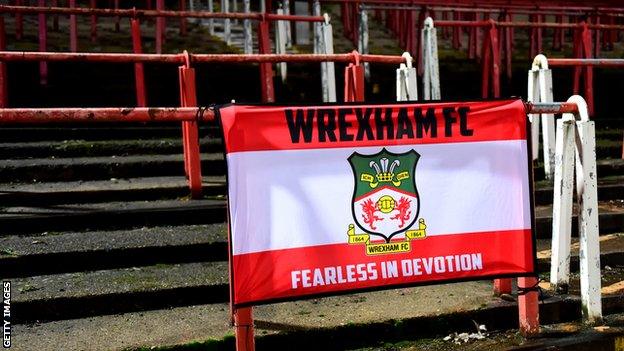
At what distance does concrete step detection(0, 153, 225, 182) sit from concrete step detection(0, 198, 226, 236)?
0.55 meters

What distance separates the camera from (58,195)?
477cm

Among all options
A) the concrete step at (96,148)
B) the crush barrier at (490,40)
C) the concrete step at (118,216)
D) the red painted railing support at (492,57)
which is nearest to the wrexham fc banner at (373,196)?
the concrete step at (118,216)

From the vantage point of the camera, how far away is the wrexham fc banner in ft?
9.65

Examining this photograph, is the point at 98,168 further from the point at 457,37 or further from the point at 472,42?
the point at 457,37

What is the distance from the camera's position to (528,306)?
3465 mm

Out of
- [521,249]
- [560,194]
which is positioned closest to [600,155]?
[560,194]

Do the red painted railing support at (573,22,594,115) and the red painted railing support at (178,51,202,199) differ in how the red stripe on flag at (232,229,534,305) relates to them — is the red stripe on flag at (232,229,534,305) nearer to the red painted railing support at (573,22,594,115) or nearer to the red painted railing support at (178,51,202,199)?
the red painted railing support at (178,51,202,199)

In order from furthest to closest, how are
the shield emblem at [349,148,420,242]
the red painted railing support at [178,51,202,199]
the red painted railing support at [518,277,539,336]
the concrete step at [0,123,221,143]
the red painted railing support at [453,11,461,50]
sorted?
the red painted railing support at [453,11,461,50]
the concrete step at [0,123,221,143]
the red painted railing support at [178,51,202,199]
the red painted railing support at [518,277,539,336]
the shield emblem at [349,148,420,242]

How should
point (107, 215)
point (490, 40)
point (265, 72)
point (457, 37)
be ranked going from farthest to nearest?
point (457, 37), point (490, 40), point (265, 72), point (107, 215)

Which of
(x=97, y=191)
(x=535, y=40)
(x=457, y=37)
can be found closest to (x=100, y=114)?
(x=97, y=191)

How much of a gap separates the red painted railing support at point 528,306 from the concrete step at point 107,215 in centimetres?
223

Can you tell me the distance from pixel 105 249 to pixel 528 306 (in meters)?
2.56

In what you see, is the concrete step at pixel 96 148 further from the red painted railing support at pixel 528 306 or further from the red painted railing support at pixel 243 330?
the red painted railing support at pixel 528 306

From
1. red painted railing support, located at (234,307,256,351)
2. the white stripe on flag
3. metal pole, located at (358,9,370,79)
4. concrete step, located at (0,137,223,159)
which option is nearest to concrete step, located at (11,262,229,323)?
red painted railing support, located at (234,307,256,351)
